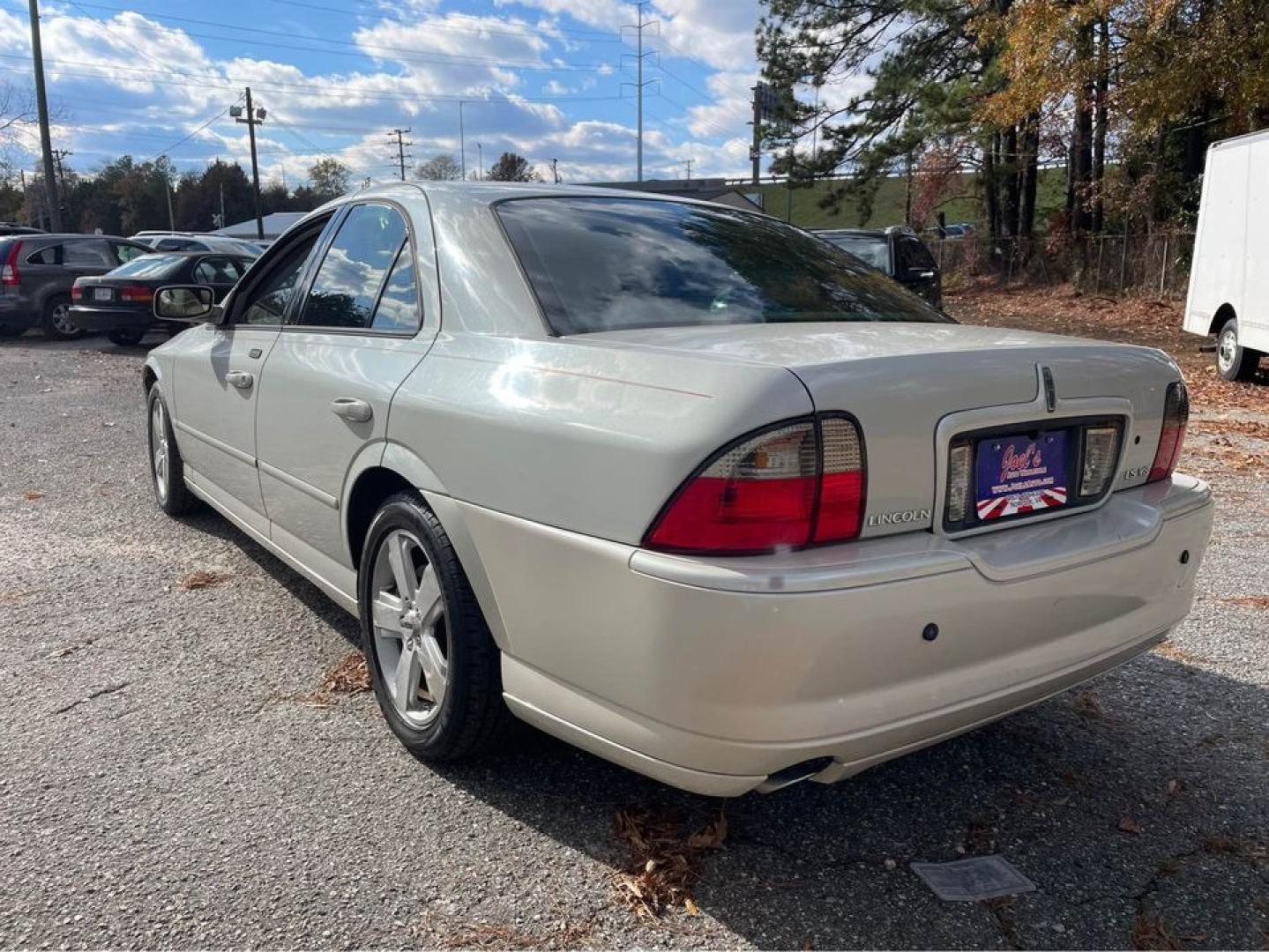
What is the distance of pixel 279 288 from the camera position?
396cm

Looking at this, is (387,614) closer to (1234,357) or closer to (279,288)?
(279,288)

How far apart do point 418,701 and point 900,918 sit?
4.67ft

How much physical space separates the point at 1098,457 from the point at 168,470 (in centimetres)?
449

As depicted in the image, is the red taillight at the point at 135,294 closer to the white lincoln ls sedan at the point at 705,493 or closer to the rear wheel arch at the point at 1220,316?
the white lincoln ls sedan at the point at 705,493

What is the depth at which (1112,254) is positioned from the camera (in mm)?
23234

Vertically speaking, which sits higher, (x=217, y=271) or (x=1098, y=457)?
(x=217, y=271)

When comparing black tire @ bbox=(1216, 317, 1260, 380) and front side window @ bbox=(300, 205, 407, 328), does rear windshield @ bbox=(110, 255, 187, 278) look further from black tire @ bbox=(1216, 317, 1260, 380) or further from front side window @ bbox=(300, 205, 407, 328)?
black tire @ bbox=(1216, 317, 1260, 380)

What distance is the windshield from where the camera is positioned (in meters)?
10.2

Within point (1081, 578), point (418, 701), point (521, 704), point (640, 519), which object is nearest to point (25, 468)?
point (418, 701)

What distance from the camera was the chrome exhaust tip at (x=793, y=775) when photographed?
2096 mm

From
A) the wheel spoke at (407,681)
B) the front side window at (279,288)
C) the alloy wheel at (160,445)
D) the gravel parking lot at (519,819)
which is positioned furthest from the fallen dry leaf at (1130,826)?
the alloy wheel at (160,445)

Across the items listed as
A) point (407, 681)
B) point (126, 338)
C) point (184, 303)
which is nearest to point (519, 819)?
point (407, 681)

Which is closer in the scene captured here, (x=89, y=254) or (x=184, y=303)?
(x=184, y=303)

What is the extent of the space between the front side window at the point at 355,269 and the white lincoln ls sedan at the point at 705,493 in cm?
2
